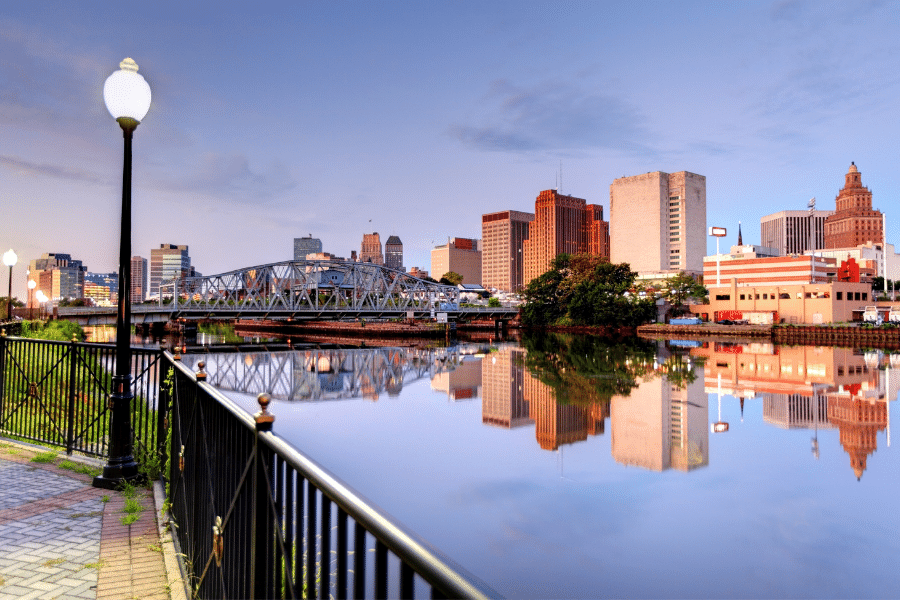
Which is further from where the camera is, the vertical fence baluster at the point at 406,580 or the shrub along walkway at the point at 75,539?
the shrub along walkway at the point at 75,539

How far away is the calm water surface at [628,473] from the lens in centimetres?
976

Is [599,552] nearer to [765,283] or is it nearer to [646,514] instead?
[646,514]

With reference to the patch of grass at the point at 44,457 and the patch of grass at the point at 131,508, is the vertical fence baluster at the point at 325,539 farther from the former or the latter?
the patch of grass at the point at 44,457

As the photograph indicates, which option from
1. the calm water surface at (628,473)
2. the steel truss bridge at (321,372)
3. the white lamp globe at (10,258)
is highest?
the white lamp globe at (10,258)

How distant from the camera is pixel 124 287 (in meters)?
8.03

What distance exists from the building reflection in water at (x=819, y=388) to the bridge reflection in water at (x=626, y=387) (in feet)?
0.22

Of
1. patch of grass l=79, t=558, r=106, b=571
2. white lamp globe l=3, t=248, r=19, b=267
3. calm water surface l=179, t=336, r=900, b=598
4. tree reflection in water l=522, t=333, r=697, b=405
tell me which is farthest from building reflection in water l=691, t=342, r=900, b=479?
white lamp globe l=3, t=248, r=19, b=267

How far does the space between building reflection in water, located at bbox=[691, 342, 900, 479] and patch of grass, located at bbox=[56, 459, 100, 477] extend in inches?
692

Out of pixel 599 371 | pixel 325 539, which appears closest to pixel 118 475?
pixel 325 539

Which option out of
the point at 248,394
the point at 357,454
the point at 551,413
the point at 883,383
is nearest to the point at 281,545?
the point at 357,454

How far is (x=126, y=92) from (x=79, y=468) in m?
5.28

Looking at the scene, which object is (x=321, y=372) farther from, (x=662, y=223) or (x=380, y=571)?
(x=662, y=223)

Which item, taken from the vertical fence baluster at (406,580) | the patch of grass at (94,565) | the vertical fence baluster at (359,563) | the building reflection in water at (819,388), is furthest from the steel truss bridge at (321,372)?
the vertical fence baluster at (406,580)

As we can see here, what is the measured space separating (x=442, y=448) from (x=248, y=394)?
14317 mm
